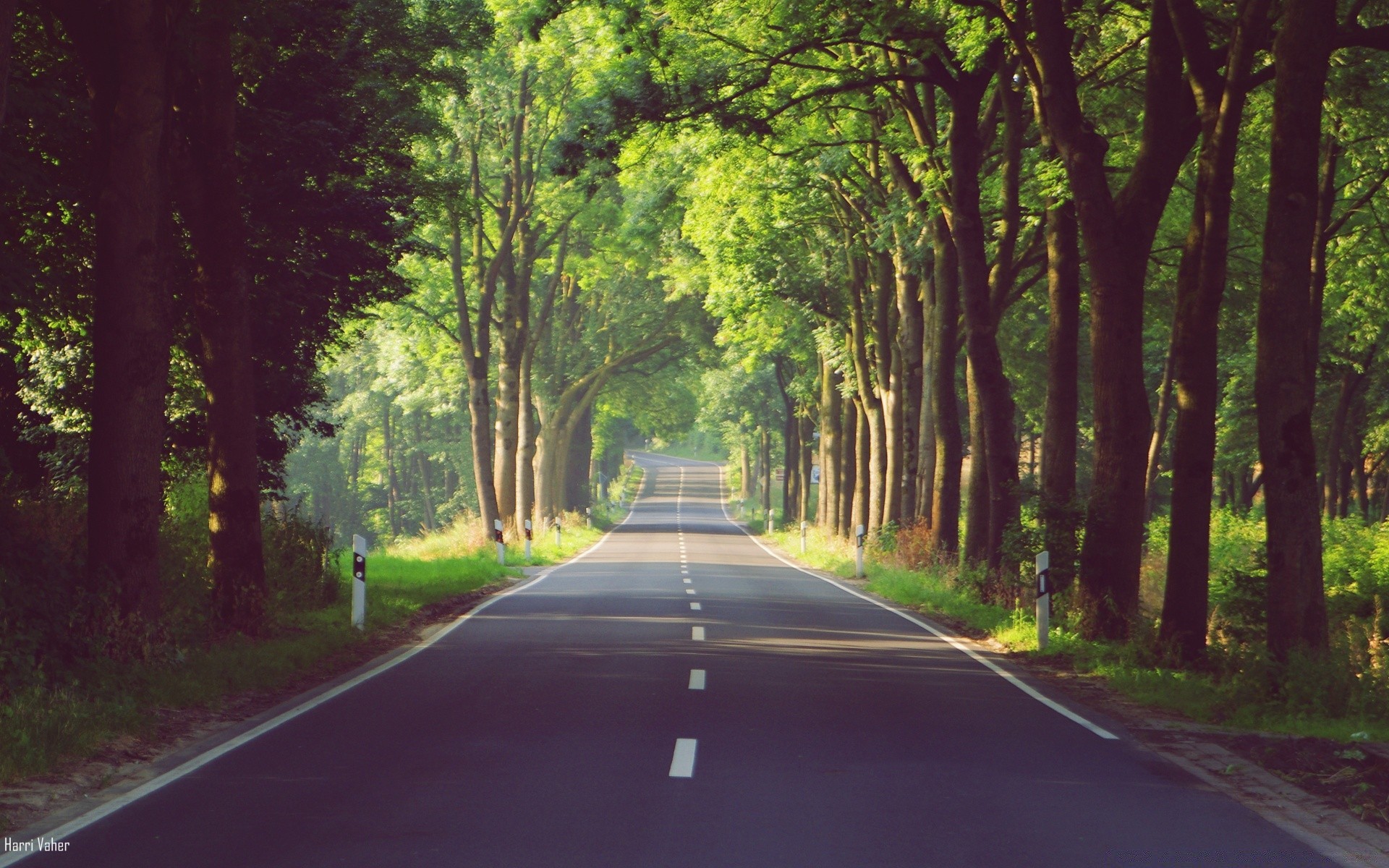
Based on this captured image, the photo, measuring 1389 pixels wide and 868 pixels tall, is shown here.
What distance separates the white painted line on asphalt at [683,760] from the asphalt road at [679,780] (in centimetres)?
3

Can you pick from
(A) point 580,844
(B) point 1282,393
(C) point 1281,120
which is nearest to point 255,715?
(A) point 580,844

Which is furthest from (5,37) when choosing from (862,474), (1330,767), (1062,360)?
(862,474)

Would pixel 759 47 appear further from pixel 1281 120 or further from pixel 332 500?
pixel 332 500

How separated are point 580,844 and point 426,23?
1890 cm

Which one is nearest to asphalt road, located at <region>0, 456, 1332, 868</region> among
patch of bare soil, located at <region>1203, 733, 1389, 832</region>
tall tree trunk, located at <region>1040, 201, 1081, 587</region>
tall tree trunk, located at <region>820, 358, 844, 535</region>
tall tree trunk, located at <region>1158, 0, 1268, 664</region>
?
patch of bare soil, located at <region>1203, 733, 1389, 832</region>

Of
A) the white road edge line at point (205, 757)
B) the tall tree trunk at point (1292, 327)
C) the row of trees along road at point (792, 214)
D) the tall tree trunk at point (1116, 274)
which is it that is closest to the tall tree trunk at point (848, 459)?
the row of trees along road at point (792, 214)

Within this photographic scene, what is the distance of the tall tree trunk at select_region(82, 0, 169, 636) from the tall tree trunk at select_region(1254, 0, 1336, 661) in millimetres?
9756

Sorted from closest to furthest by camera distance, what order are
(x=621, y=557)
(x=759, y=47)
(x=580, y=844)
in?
(x=580, y=844) → (x=759, y=47) → (x=621, y=557)

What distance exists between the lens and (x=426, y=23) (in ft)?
77.2

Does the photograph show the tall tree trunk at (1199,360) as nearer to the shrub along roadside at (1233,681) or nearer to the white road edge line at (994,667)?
the shrub along roadside at (1233,681)

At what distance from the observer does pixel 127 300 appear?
12.8 meters

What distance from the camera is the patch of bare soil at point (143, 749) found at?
818cm

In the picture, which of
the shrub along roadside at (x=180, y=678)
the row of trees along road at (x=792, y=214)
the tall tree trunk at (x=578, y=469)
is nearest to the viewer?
the shrub along roadside at (x=180, y=678)

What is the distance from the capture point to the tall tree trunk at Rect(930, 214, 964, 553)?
86.1ft
